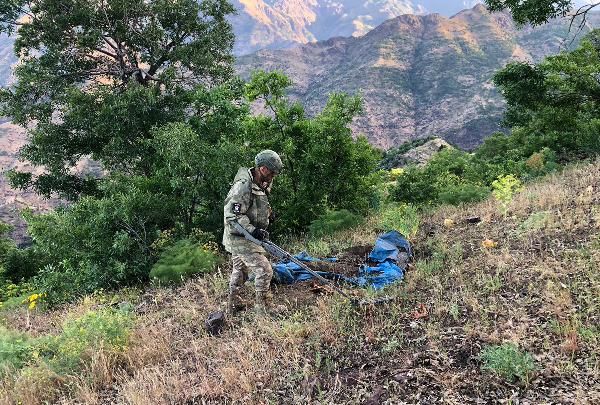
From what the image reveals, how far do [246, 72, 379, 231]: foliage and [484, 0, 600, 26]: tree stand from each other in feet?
18.1

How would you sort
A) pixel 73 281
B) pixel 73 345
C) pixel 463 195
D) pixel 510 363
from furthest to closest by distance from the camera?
1. pixel 463 195
2. pixel 73 281
3. pixel 73 345
4. pixel 510 363

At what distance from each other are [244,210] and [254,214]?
0.69ft

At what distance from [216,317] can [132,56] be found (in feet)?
42.3

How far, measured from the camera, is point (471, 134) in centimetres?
11331

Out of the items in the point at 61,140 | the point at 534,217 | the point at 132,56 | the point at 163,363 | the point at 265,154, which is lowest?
the point at 163,363

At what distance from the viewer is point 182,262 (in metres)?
8.99

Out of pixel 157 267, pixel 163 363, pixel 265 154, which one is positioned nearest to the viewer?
pixel 163 363

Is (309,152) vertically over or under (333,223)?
over

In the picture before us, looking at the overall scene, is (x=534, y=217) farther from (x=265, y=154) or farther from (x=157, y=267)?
(x=157, y=267)

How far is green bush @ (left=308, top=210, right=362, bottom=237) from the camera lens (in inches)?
400

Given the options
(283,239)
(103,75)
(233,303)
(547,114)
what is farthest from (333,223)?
(547,114)

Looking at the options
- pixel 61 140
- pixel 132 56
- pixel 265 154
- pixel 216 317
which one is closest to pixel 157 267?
pixel 216 317

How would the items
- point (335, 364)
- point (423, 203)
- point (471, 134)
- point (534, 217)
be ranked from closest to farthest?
point (335, 364)
point (534, 217)
point (423, 203)
point (471, 134)

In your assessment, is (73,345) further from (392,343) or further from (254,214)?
(392,343)
